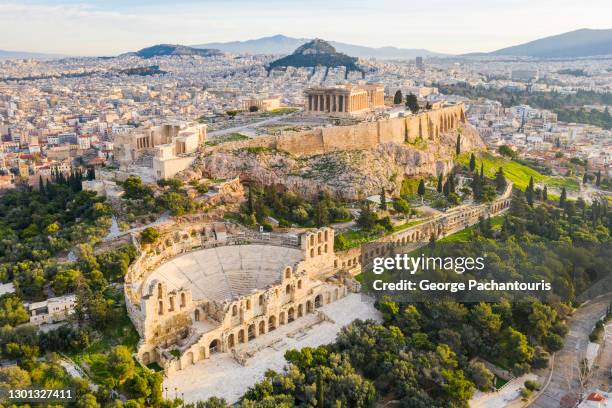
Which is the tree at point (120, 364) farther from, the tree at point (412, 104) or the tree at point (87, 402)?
the tree at point (412, 104)

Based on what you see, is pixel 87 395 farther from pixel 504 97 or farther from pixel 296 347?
pixel 504 97

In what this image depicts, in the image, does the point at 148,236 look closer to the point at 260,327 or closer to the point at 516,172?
the point at 260,327

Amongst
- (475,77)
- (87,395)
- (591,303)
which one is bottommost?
(591,303)

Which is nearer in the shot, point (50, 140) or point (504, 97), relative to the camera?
point (50, 140)

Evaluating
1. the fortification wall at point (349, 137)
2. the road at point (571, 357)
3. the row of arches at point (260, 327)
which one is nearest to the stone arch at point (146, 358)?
the row of arches at point (260, 327)

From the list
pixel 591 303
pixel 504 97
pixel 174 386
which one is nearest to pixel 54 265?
pixel 174 386
